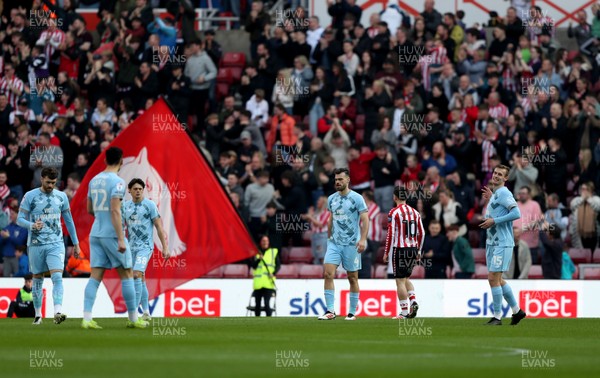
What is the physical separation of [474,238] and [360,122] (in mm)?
4256

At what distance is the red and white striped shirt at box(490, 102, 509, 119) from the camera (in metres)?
31.6

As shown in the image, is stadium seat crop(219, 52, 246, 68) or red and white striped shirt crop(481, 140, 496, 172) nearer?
red and white striped shirt crop(481, 140, 496, 172)

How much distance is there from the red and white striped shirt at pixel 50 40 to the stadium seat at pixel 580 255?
14.4 m

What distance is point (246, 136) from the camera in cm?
3161

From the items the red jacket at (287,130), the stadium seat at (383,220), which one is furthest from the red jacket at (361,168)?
the red jacket at (287,130)

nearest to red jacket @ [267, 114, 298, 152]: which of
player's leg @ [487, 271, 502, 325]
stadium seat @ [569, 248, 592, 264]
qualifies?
stadium seat @ [569, 248, 592, 264]

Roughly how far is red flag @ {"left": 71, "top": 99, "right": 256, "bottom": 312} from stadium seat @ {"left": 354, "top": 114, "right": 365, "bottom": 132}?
24.2ft

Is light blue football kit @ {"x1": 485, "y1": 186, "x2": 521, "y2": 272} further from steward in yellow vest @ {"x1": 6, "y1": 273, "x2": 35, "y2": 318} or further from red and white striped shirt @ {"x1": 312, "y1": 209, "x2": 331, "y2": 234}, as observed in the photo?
steward in yellow vest @ {"x1": 6, "y1": 273, "x2": 35, "y2": 318}

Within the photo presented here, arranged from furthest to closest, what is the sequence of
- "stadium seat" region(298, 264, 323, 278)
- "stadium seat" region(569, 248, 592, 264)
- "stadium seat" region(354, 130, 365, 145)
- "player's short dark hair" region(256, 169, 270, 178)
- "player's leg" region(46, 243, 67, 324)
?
1. "stadium seat" region(354, 130, 365, 145)
2. "player's short dark hair" region(256, 169, 270, 178)
3. "stadium seat" region(569, 248, 592, 264)
4. "stadium seat" region(298, 264, 323, 278)
5. "player's leg" region(46, 243, 67, 324)

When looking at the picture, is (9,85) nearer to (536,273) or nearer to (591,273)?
(536,273)

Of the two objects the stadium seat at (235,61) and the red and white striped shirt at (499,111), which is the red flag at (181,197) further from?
the stadium seat at (235,61)

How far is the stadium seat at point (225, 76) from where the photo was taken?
35562 millimetres

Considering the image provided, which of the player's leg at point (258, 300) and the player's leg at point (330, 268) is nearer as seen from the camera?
the player's leg at point (330, 268)

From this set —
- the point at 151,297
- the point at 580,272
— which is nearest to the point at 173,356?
the point at 151,297
